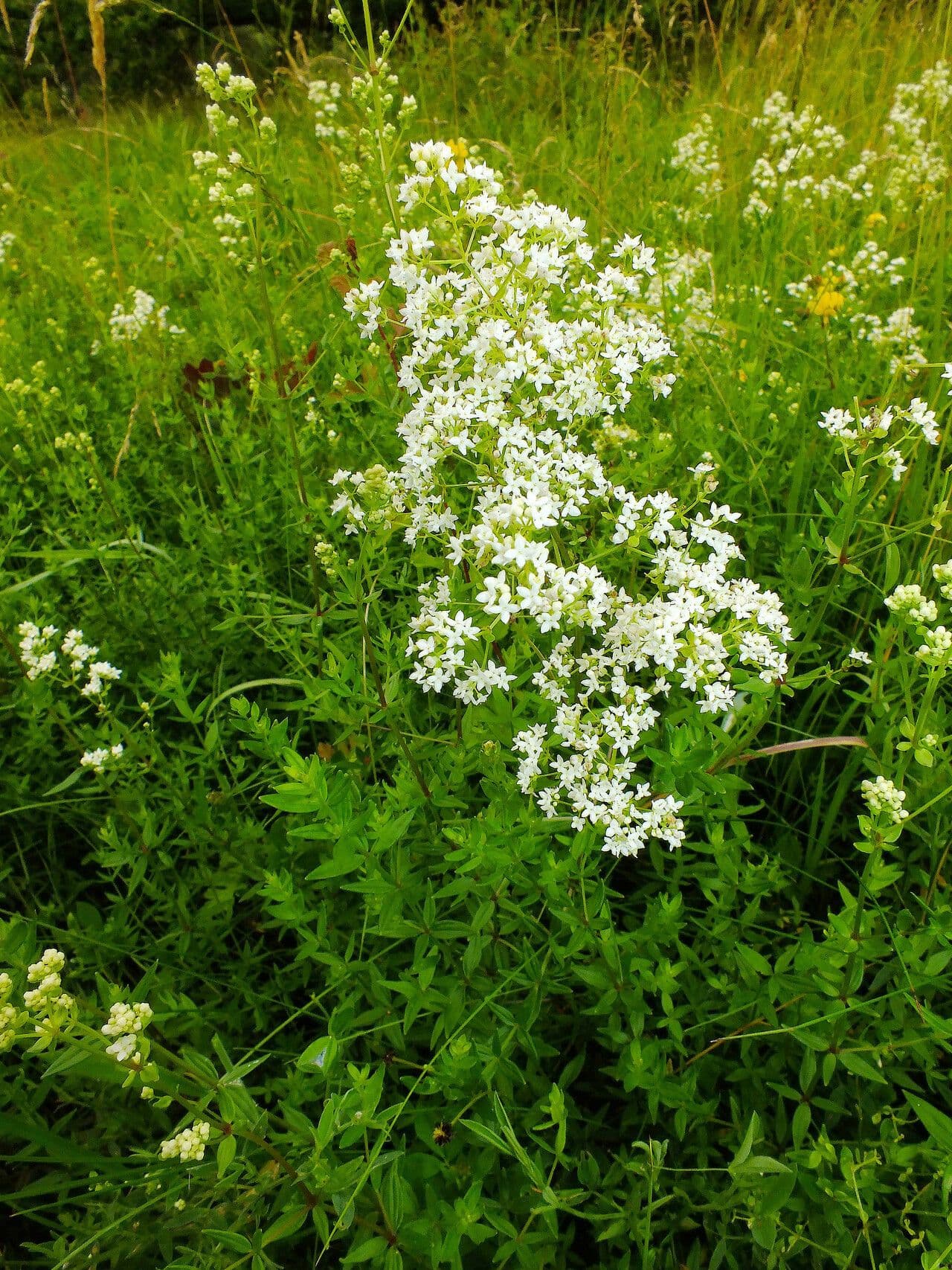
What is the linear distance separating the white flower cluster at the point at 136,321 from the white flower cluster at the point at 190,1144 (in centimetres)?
318

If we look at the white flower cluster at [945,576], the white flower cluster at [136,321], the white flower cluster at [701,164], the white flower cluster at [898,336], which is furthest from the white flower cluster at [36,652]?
the white flower cluster at [701,164]

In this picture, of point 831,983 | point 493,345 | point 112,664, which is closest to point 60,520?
point 112,664

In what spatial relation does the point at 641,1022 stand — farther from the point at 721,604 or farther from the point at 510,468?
the point at 510,468

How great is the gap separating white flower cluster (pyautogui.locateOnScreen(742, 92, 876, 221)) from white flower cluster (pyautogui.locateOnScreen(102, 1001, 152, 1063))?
4.05m

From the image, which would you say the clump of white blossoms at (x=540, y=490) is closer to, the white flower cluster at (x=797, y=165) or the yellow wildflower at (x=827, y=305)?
the yellow wildflower at (x=827, y=305)

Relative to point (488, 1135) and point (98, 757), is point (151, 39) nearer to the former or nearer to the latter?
point (98, 757)

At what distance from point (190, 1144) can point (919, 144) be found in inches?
195

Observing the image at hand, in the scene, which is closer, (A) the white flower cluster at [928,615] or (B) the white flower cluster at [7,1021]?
(B) the white flower cluster at [7,1021]

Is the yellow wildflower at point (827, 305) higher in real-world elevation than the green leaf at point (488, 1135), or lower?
higher

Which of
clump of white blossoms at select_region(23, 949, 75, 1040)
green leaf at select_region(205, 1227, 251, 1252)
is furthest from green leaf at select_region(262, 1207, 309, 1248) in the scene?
clump of white blossoms at select_region(23, 949, 75, 1040)

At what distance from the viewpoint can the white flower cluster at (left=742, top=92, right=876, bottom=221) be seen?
4.27m

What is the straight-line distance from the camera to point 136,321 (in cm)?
382

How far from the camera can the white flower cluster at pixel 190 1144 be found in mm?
1445

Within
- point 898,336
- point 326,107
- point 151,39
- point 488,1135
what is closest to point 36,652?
point 488,1135
